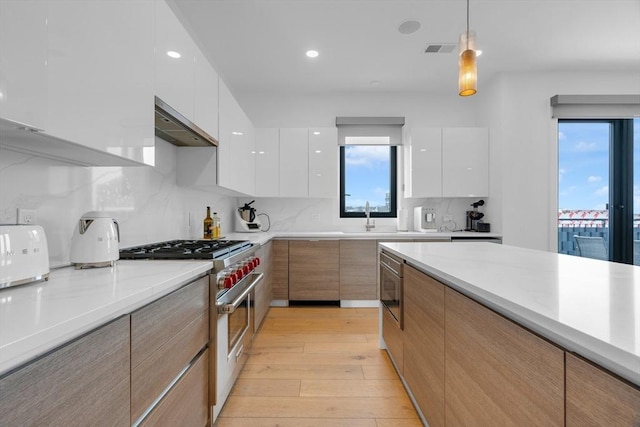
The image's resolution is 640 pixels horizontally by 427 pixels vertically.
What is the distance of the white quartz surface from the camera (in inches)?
21.5

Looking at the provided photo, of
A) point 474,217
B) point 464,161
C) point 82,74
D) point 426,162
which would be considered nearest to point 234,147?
point 82,74

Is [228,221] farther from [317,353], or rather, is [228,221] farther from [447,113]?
[447,113]

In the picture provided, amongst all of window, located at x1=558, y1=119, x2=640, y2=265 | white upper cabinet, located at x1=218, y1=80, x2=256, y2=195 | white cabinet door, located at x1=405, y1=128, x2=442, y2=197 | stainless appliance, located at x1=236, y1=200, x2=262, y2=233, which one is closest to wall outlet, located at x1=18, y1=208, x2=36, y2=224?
white upper cabinet, located at x1=218, y1=80, x2=256, y2=195

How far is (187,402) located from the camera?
121cm

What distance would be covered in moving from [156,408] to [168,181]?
1.64 meters

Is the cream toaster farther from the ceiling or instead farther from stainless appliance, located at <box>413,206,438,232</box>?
stainless appliance, located at <box>413,206,438,232</box>

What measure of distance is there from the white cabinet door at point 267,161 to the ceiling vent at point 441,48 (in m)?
1.89

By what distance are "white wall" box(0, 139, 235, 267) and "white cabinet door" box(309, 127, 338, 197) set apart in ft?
5.02

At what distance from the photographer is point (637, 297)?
2.50 feet

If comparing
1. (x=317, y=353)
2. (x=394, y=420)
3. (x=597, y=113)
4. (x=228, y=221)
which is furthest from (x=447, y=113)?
(x=394, y=420)

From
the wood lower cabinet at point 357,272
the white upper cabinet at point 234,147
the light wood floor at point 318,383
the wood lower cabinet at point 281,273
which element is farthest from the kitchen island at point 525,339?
the wood lower cabinet at point 281,273

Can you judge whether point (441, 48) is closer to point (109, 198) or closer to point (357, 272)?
point (357, 272)

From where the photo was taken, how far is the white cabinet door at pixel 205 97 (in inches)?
75.2

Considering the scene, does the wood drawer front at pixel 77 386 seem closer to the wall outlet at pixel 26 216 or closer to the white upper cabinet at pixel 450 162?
the wall outlet at pixel 26 216
